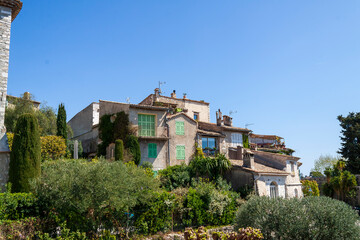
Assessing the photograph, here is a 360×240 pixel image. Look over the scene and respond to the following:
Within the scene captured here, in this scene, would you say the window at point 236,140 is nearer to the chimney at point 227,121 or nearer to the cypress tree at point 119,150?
the chimney at point 227,121

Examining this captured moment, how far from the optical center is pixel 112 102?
30.0 meters

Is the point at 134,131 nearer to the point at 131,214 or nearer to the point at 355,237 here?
the point at 131,214

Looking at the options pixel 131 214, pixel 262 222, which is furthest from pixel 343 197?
pixel 131 214

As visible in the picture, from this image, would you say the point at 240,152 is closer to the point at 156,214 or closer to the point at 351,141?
the point at 156,214

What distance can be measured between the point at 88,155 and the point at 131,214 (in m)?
18.5

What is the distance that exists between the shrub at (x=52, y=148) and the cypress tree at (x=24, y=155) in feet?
34.0

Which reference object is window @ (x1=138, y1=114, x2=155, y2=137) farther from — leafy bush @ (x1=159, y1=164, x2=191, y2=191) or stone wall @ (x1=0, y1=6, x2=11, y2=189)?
stone wall @ (x1=0, y1=6, x2=11, y2=189)

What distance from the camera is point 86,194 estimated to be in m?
12.4

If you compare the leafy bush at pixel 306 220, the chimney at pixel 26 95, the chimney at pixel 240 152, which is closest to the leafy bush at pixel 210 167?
the chimney at pixel 240 152

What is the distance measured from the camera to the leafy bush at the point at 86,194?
486 inches

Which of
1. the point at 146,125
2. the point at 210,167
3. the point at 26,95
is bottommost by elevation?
the point at 210,167

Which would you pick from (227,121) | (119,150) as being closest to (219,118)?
(227,121)

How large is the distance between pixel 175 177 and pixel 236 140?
12743 mm

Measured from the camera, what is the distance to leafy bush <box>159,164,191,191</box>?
23.3m
